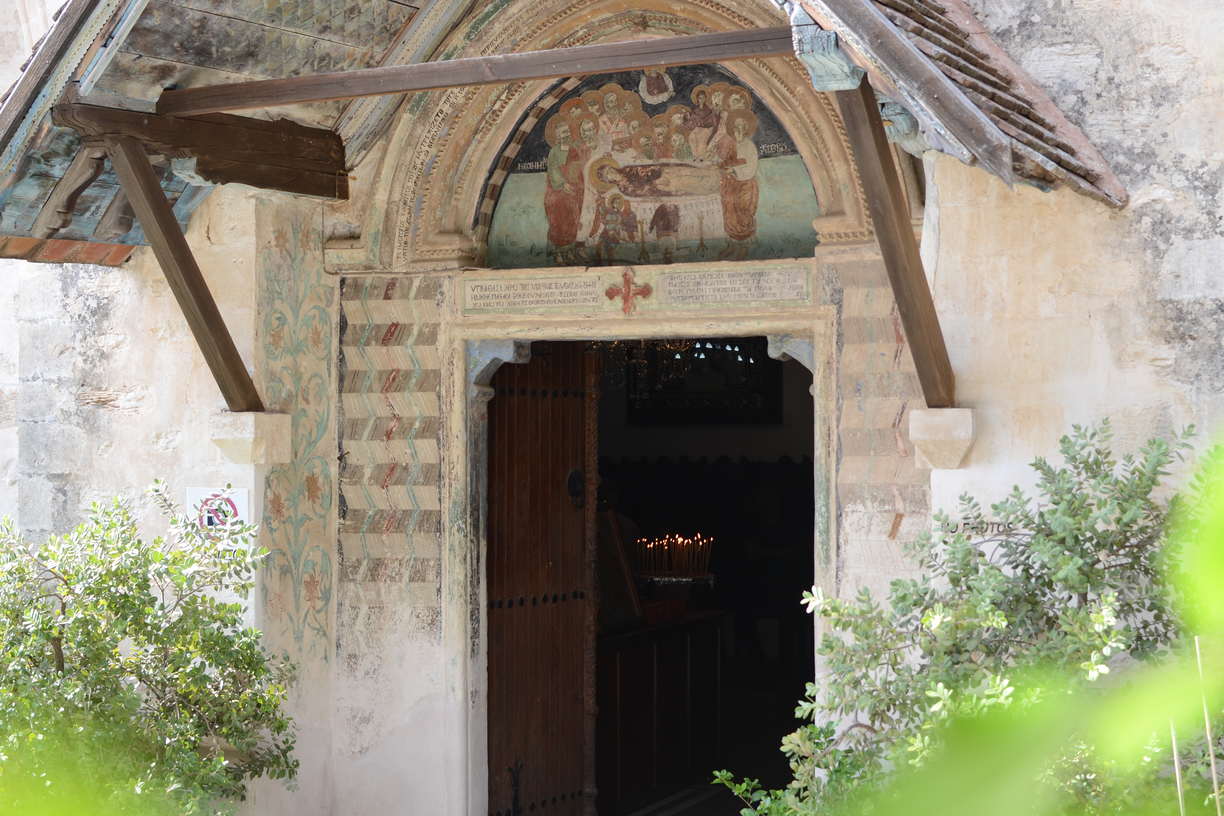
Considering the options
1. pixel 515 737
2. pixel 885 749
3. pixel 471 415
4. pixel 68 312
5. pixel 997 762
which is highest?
pixel 68 312

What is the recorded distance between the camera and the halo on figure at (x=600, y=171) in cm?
637

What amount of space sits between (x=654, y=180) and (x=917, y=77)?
8.36 ft

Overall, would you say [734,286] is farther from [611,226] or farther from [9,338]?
[9,338]

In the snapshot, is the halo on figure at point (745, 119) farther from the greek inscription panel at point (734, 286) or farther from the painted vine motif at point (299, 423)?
the painted vine motif at point (299, 423)

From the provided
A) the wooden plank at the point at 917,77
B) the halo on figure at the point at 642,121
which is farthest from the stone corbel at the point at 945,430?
the halo on figure at the point at 642,121

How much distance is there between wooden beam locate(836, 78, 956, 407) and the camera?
4.27m

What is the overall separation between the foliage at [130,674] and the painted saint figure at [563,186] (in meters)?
1.92

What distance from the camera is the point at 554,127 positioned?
21.2 feet

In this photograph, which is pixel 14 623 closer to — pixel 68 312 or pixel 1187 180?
pixel 68 312

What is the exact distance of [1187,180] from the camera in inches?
177

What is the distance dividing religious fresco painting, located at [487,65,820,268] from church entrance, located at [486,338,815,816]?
742mm

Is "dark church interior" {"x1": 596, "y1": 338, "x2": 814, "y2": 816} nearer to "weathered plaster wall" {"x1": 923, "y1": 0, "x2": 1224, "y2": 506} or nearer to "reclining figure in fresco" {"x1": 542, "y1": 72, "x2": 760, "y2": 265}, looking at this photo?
"reclining figure in fresco" {"x1": 542, "y1": 72, "x2": 760, "y2": 265}

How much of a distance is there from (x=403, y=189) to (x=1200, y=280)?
11.1 ft

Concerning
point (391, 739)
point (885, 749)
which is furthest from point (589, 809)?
point (885, 749)
